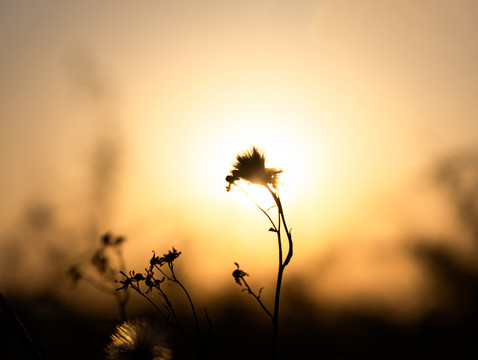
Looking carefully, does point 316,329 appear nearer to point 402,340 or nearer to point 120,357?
point 402,340

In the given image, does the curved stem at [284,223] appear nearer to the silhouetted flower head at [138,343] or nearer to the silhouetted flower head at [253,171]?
the silhouetted flower head at [253,171]

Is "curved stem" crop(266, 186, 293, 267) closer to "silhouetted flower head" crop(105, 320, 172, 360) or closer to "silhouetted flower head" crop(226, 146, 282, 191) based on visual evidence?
"silhouetted flower head" crop(226, 146, 282, 191)

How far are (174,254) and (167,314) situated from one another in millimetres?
718

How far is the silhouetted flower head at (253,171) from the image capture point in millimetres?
4895

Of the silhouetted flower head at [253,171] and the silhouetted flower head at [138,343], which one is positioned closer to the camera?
the silhouetted flower head at [138,343]

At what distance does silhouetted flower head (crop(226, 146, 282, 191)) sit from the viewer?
193 inches

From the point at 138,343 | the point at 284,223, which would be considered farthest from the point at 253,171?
the point at 138,343

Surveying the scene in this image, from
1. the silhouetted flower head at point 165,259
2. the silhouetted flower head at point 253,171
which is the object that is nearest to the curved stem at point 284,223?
the silhouetted flower head at point 253,171

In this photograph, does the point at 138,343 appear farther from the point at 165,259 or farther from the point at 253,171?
the point at 253,171

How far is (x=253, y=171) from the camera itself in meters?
4.98

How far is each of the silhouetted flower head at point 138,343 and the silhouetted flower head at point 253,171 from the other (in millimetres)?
1854

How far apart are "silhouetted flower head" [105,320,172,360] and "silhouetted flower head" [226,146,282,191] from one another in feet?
6.08

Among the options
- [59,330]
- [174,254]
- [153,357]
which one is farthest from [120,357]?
[59,330]

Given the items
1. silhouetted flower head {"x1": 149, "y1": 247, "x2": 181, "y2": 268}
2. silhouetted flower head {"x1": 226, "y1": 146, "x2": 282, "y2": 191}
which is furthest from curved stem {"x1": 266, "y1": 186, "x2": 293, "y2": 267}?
silhouetted flower head {"x1": 149, "y1": 247, "x2": 181, "y2": 268}
